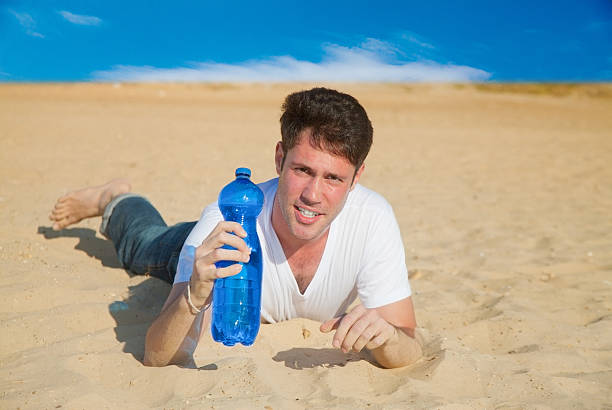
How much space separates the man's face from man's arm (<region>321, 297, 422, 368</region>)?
0.48 metres

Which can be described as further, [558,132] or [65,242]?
[558,132]

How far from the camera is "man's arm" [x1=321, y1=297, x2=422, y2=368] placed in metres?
2.35

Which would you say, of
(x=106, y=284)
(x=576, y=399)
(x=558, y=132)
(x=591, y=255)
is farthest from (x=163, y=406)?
(x=558, y=132)

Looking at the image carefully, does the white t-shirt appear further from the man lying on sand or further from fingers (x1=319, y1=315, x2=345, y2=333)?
fingers (x1=319, y1=315, x2=345, y2=333)

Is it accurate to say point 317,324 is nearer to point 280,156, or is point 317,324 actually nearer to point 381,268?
point 381,268

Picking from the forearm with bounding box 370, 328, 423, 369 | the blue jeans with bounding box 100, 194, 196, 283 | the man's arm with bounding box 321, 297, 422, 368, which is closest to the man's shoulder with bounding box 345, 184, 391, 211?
the man's arm with bounding box 321, 297, 422, 368

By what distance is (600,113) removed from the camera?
23562 millimetres

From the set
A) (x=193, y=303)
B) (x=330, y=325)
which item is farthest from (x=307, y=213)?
(x=193, y=303)

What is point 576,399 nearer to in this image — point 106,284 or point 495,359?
point 495,359

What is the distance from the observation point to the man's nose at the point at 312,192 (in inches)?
103

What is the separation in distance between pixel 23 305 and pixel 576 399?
2.97 m

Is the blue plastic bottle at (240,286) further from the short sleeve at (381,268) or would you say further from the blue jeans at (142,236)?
the blue jeans at (142,236)

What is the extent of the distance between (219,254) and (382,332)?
83 cm

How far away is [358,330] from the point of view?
7.75 ft
